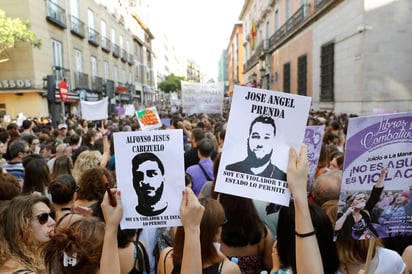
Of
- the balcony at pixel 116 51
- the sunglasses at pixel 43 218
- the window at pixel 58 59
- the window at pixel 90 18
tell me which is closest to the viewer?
the sunglasses at pixel 43 218

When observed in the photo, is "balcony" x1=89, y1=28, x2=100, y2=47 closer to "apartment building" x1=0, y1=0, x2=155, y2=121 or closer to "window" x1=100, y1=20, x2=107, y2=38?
"apartment building" x1=0, y1=0, x2=155, y2=121

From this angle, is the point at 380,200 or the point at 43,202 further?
the point at 43,202

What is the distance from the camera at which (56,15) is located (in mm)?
22297

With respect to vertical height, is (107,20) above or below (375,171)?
above

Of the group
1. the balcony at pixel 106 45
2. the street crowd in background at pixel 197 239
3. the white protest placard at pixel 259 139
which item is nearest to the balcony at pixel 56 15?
the balcony at pixel 106 45

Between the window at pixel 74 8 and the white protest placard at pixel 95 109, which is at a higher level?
the window at pixel 74 8

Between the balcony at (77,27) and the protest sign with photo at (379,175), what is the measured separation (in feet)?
84.5

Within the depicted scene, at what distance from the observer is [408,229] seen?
2.06 meters

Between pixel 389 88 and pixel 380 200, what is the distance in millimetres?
13433

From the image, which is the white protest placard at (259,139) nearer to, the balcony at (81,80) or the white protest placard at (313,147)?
the white protest placard at (313,147)

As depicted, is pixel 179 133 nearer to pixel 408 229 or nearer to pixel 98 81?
pixel 408 229

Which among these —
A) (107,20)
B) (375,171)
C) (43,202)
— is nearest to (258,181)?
(375,171)

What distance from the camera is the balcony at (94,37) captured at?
2922 centimetres

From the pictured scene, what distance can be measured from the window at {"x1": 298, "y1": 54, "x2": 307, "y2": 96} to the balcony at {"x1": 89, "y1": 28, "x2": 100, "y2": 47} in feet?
52.3
